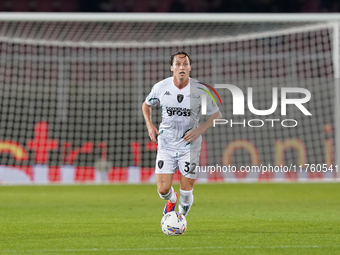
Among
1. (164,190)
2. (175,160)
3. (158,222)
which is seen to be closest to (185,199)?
(164,190)

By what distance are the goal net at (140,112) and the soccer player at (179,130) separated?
24.4ft

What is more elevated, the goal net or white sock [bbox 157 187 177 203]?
the goal net

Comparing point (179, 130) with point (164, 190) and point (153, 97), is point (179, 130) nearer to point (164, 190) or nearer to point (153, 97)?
point (153, 97)

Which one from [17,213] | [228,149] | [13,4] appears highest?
[13,4]

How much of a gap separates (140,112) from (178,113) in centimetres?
1041

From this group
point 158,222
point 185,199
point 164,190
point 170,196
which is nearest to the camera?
point 164,190

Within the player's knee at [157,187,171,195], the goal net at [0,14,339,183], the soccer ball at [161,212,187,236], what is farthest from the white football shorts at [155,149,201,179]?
the goal net at [0,14,339,183]

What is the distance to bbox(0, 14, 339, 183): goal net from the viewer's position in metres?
15.5

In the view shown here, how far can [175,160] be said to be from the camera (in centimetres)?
693

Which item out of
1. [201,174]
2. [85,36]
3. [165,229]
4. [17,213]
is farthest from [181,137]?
[85,36]

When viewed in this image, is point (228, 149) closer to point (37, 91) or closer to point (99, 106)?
point (99, 106)

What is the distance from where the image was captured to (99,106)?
18.0 metres

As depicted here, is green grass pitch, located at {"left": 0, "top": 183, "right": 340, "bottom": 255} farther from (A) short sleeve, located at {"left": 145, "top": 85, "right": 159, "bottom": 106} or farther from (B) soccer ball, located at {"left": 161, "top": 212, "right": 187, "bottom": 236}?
(A) short sleeve, located at {"left": 145, "top": 85, "right": 159, "bottom": 106}

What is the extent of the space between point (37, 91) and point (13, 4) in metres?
9.95
